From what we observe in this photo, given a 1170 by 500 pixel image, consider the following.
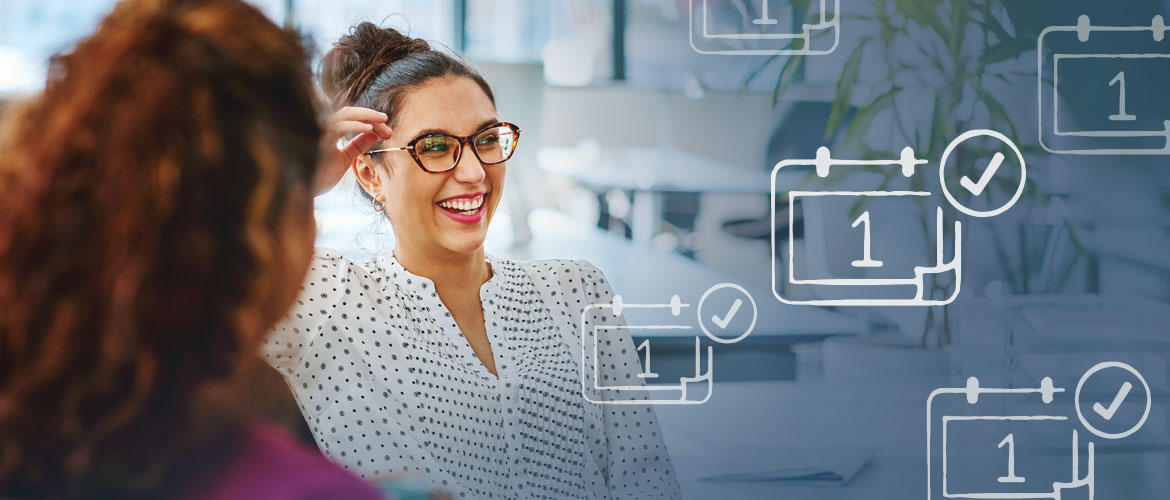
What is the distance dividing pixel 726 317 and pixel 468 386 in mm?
694

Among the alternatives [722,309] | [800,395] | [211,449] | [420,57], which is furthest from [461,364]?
[211,449]

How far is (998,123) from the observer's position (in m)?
2.26

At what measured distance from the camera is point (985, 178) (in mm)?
2260

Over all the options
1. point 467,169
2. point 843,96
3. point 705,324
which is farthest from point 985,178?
point 467,169

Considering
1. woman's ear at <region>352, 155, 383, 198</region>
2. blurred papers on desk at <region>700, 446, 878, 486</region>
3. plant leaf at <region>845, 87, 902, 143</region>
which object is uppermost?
plant leaf at <region>845, 87, 902, 143</region>

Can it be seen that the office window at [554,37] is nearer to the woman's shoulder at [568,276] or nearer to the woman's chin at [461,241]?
the woman's shoulder at [568,276]

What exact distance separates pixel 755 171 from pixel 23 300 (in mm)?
1772

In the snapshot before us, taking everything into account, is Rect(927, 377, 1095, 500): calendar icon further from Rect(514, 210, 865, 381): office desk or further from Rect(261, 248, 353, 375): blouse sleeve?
Rect(261, 248, 353, 375): blouse sleeve

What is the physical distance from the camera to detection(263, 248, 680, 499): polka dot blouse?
169 centimetres

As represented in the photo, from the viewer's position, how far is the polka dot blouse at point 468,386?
1687 mm

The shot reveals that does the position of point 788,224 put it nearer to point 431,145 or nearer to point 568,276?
point 568,276
